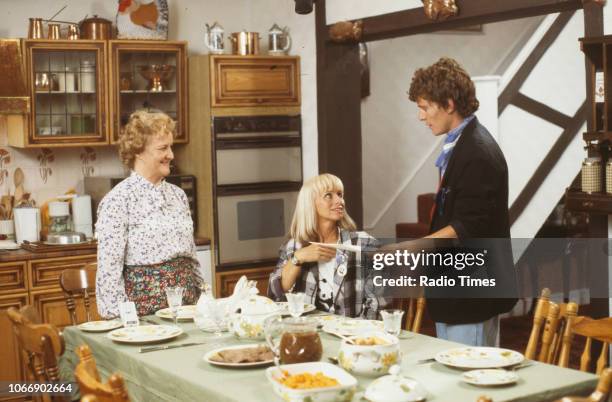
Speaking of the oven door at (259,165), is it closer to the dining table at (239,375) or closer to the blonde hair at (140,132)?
the blonde hair at (140,132)

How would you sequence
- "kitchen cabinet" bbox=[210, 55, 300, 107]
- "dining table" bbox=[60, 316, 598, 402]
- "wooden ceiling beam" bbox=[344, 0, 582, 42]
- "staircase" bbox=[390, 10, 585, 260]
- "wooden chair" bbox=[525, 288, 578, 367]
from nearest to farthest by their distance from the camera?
"dining table" bbox=[60, 316, 598, 402] → "wooden chair" bbox=[525, 288, 578, 367] → "wooden ceiling beam" bbox=[344, 0, 582, 42] → "kitchen cabinet" bbox=[210, 55, 300, 107] → "staircase" bbox=[390, 10, 585, 260]

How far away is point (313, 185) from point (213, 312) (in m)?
0.80

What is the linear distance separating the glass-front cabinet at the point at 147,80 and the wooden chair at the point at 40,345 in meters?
2.62

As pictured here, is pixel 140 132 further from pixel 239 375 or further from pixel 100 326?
pixel 239 375

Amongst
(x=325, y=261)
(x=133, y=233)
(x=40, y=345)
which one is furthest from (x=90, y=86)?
(x=40, y=345)

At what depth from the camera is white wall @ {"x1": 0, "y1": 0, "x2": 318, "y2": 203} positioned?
537 cm

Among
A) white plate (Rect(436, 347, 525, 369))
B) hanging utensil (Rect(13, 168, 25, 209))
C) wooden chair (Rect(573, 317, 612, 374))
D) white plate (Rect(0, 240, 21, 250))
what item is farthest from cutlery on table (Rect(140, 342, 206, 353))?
hanging utensil (Rect(13, 168, 25, 209))

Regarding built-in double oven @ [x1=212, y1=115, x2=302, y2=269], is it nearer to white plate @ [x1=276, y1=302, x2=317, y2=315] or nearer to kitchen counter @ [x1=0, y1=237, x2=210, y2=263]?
kitchen counter @ [x1=0, y1=237, x2=210, y2=263]

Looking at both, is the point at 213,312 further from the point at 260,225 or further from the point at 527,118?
the point at 527,118

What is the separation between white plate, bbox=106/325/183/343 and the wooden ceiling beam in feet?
7.31

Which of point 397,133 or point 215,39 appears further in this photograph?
point 397,133

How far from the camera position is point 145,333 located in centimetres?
309

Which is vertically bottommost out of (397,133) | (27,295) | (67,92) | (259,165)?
(27,295)

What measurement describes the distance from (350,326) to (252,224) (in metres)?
2.52
